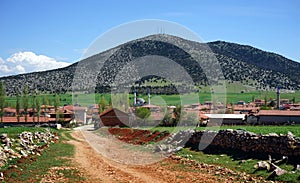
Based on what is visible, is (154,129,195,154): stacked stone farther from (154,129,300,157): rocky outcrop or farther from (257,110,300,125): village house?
(257,110,300,125): village house

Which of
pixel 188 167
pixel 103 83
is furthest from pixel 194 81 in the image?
pixel 188 167

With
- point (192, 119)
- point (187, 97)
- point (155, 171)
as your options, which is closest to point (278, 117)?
point (192, 119)

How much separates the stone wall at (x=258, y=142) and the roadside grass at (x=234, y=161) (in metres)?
0.81

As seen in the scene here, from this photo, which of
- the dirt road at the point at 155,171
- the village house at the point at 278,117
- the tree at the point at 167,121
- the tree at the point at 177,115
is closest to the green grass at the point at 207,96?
the village house at the point at 278,117

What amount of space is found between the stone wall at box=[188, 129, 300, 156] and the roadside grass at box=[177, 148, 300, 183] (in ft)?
2.64

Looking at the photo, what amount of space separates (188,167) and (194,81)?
163805 millimetres

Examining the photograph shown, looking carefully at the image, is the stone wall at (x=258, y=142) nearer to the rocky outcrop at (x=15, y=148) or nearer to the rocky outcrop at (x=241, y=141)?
the rocky outcrop at (x=241, y=141)

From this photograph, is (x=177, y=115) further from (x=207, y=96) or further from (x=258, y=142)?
(x=207, y=96)

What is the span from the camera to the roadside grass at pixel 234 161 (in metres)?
16.0

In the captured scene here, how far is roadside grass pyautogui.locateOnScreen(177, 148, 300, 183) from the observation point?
15969 millimetres

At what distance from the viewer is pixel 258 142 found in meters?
22.0

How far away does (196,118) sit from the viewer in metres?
51.8

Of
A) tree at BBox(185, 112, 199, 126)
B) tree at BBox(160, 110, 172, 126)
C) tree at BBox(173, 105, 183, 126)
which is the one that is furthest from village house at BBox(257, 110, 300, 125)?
tree at BBox(160, 110, 172, 126)

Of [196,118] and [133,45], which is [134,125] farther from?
[133,45]
